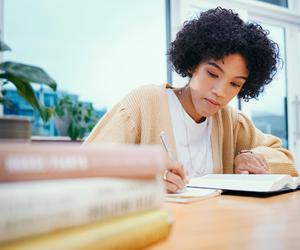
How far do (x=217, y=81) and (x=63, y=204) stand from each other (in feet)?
3.40

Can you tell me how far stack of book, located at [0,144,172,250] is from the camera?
266 millimetres

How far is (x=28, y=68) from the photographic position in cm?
52

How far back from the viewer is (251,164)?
1238 mm

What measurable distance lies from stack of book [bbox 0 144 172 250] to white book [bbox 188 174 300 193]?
55 cm

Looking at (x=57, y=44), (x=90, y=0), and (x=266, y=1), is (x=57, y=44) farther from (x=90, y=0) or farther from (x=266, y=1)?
(x=266, y=1)

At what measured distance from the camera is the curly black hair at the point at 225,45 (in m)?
1.31

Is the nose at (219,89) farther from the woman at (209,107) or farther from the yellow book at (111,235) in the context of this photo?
the yellow book at (111,235)

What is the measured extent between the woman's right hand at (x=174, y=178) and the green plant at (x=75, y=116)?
1309 mm

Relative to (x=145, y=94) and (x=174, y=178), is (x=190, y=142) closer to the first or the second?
(x=145, y=94)

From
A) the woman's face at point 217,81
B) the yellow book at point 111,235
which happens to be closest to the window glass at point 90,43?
the woman's face at point 217,81

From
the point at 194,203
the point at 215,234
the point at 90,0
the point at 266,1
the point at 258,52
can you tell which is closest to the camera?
the point at 215,234

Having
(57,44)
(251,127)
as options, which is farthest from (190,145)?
(57,44)

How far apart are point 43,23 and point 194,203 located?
180 centimetres

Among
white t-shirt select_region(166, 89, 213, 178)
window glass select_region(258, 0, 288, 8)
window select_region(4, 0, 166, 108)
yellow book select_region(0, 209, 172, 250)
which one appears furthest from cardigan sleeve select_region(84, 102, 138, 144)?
window glass select_region(258, 0, 288, 8)
